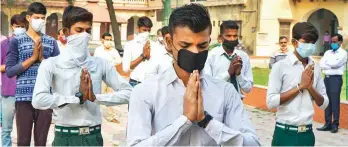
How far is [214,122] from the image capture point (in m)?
2.55

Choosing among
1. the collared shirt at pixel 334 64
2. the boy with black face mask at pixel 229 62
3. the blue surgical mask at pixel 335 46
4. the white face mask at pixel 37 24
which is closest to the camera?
the white face mask at pixel 37 24

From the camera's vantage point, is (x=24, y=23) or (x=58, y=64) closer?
(x=58, y=64)

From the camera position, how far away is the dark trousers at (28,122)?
5.59 meters

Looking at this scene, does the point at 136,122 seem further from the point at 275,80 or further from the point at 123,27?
the point at 123,27

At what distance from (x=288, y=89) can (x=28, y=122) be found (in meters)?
2.42

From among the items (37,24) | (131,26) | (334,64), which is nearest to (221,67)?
(37,24)

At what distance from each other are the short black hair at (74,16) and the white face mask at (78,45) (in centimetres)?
10

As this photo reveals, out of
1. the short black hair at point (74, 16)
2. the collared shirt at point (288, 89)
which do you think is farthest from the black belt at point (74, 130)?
the collared shirt at point (288, 89)

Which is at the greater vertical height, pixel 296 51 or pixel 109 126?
pixel 296 51

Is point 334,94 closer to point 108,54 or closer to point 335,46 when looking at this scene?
point 335,46

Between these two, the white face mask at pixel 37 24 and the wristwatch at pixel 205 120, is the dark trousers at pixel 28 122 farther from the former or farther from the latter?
the wristwatch at pixel 205 120

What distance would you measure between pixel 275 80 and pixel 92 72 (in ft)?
5.31

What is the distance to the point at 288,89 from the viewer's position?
204 inches

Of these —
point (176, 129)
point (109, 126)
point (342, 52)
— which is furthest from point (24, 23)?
point (342, 52)
